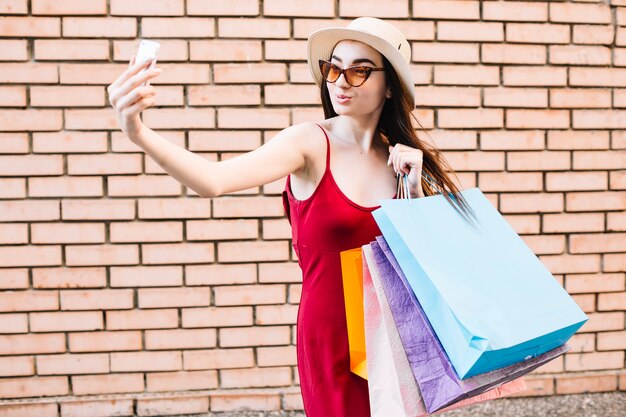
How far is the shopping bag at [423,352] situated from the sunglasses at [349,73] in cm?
50

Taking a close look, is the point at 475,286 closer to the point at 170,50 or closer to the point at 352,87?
the point at 352,87

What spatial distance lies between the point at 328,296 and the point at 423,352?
1.38ft

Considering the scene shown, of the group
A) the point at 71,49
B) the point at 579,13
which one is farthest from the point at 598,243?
the point at 71,49

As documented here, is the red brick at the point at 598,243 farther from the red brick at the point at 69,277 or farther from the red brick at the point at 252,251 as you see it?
the red brick at the point at 69,277

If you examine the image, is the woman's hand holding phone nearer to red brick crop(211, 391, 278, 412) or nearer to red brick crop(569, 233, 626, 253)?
Result: red brick crop(211, 391, 278, 412)

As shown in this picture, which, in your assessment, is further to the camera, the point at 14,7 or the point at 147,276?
the point at 147,276

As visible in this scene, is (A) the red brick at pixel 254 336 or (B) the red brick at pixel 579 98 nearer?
(A) the red brick at pixel 254 336

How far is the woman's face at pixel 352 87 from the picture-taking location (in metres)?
1.78

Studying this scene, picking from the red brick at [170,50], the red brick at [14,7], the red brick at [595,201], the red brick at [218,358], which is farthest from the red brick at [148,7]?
the red brick at [595,201]

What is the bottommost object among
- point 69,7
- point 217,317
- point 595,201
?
point 217,317

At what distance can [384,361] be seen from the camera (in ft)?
4.91

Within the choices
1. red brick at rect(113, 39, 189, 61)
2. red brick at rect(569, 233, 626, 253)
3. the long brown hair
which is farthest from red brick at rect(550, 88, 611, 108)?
red brick at rect(113, 39, 189, 61)

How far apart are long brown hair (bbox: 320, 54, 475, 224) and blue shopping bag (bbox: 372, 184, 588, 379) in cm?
16

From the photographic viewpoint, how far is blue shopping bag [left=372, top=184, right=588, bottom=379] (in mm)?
1362
